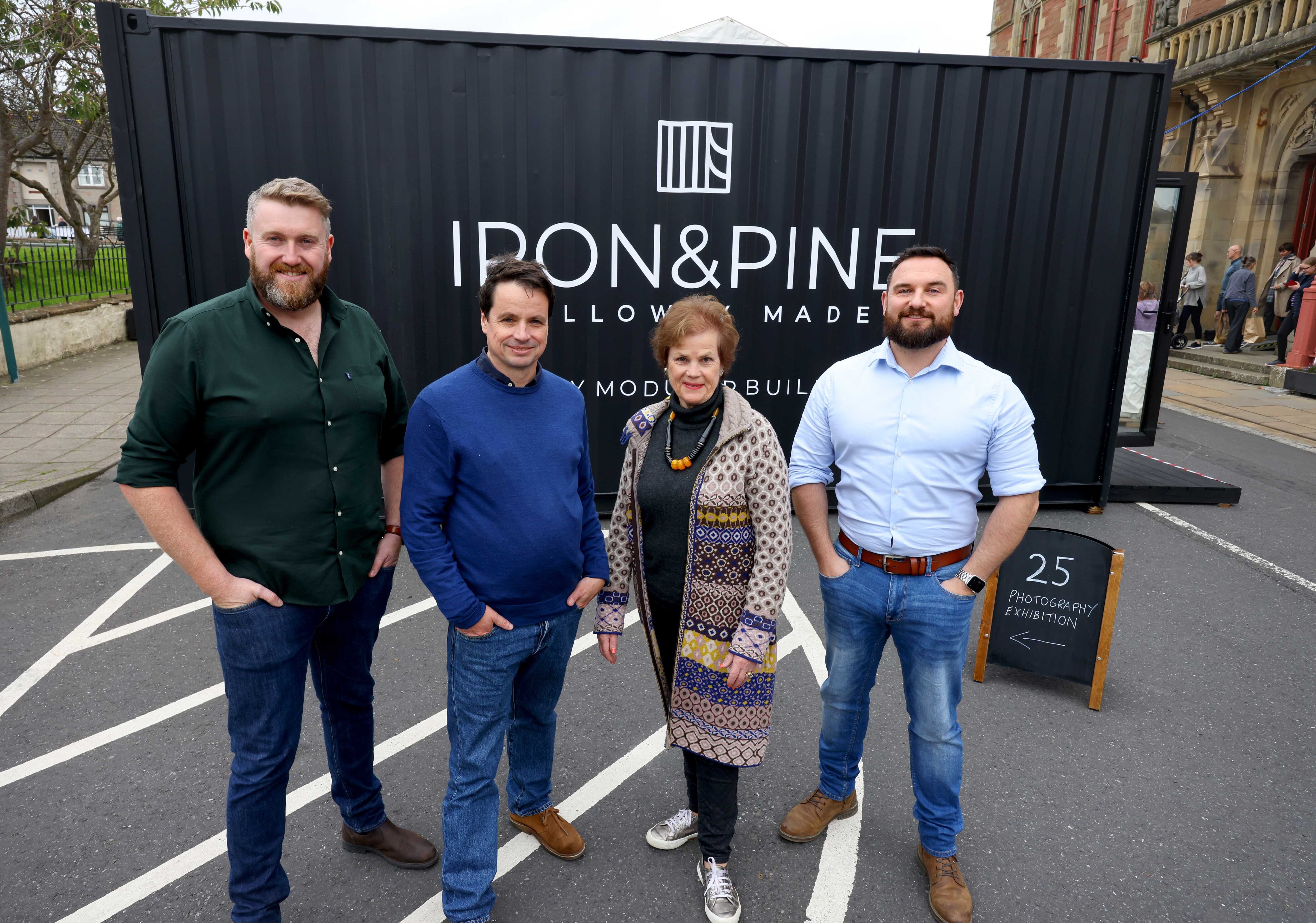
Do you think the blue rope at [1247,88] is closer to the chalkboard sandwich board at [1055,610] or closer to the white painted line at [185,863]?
the chalkboard sandwich board at [1055,610]

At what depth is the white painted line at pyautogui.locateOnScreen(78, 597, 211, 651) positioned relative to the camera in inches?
154

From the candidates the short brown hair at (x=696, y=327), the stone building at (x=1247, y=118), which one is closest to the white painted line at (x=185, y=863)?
the short brown hair at (x=696, y=327)

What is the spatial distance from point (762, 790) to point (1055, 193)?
4.63 m

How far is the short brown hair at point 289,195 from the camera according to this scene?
6.52 feet

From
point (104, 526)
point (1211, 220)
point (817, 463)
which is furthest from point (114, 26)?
point (1211, 220)

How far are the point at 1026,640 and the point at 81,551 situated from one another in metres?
5.48

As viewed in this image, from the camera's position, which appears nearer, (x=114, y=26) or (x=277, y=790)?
(x=277, y=790)

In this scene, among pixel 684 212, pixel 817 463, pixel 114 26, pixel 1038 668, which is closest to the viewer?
pixel 817 463

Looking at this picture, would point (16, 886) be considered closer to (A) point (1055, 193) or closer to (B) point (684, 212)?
(B) point (684, 212)

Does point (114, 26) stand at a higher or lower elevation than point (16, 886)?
higher

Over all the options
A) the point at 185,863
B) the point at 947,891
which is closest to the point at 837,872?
the point at 947,891

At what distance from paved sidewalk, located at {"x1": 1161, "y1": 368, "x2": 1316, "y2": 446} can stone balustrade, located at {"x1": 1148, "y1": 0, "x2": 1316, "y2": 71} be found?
5.77m

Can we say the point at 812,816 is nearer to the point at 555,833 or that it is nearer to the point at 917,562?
the point at 555,833

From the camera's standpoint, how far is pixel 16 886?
7.89 feet
